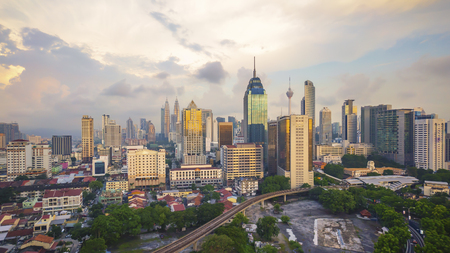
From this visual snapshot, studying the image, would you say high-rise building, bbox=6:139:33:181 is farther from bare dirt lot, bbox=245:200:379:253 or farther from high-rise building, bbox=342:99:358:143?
high-rise building, bbox=342:99:358:143

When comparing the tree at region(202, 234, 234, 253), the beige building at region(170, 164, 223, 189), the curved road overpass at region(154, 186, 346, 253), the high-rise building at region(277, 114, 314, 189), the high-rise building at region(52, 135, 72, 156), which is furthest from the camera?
the high-rise building at region(52, 135, 72, 156)

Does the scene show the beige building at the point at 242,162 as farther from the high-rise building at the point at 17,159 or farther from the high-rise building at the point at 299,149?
the high-rise building at the point at 17,159

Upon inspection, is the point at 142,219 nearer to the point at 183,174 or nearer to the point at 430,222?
the point at 183,174

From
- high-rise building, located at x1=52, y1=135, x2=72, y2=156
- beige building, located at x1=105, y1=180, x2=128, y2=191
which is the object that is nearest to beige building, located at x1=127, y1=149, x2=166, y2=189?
beige building, located at x1=105, y1=180, x2=128, y2=191

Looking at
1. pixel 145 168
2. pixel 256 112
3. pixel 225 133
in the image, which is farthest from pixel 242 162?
pixel 225 133

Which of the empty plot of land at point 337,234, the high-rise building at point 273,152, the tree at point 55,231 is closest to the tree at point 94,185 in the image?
the tree at point 55,231

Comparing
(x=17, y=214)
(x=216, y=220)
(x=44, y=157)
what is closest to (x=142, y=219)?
(x=216, y=220)
